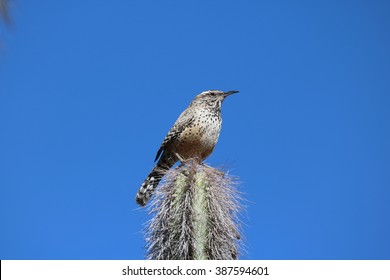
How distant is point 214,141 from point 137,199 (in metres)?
1.04

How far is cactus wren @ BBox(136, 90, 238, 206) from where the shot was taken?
4.98m

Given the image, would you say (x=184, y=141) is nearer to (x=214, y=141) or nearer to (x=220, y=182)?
(x=214, y=141)

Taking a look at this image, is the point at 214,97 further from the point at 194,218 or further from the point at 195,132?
the point at 194,218

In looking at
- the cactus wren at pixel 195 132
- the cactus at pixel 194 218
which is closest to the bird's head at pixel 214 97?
the cactus wren at pixel 195 132

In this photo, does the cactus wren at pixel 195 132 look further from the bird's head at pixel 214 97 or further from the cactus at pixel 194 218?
the cactus at pixel 194 218

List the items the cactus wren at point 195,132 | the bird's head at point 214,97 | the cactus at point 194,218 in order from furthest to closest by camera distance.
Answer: the bird's head at point 214,97 < the cactus wren at point 195,132 < the cactus at point 194,218

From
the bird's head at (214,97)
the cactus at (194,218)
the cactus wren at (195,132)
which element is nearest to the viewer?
the cactus at (194,218)

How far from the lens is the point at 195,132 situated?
16.4ft

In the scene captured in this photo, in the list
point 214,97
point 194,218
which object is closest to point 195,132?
point 214,97

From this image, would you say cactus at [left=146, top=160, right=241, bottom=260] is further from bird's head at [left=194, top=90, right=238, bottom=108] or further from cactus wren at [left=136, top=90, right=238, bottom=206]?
bird's head at [left=194, top=90, right=238, bottom=108]

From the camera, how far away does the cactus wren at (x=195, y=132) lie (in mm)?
4980

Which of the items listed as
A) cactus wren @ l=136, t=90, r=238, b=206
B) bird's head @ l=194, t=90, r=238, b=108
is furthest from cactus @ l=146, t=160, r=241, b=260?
bird's head @ l=194, t=90, r=238, b=108
